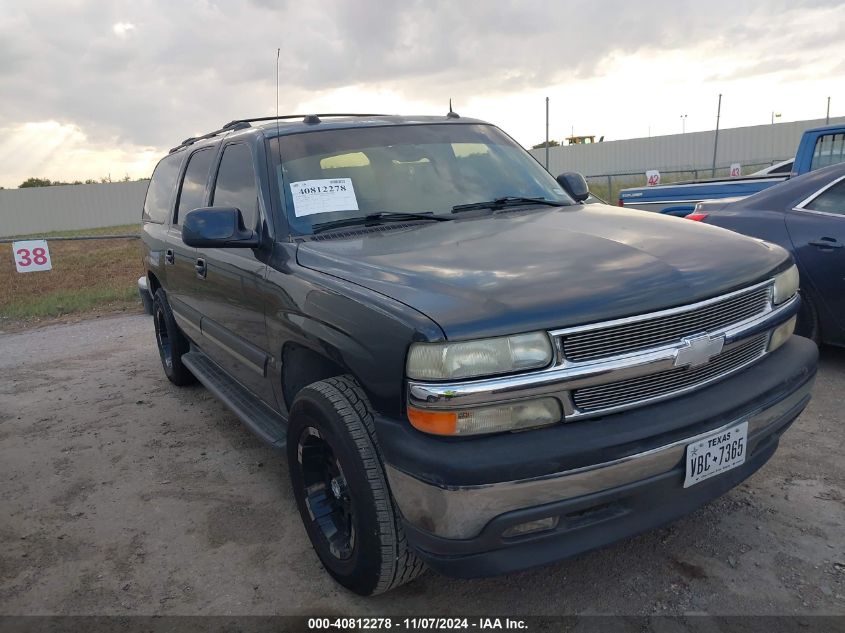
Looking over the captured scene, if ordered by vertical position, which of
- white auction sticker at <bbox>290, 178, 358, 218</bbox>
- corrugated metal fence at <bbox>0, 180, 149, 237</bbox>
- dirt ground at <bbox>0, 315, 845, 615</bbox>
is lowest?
corrugated metal fence at <bbox>0, 180, 149, 237</bbox>

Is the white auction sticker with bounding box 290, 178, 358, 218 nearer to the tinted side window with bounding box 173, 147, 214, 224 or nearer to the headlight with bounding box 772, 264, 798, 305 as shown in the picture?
the tinted side window with bounding box 173, 147, 214, 224

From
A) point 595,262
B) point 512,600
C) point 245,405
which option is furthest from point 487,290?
point 245,405

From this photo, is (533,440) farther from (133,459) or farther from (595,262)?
(133,459)

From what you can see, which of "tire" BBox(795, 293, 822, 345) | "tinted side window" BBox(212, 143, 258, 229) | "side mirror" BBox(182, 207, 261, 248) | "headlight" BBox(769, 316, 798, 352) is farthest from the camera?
"tire" BBox(795, 293, 822, 345)

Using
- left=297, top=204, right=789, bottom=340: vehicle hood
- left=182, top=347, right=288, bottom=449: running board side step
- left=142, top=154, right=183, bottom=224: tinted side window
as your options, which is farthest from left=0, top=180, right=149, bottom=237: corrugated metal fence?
left=297, top=204, right=789, bottom=340: vehicle hood

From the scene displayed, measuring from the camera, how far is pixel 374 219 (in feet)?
10.8

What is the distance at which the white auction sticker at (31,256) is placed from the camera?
11656mm

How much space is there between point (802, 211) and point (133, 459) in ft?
16.1

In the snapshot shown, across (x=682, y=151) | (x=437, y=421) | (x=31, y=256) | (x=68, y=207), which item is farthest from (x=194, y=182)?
(x=68, y=207)

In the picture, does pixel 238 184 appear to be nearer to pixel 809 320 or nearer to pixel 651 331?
pixel 651 331

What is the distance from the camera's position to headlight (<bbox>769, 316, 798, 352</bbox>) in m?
2.83

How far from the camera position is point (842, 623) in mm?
2420

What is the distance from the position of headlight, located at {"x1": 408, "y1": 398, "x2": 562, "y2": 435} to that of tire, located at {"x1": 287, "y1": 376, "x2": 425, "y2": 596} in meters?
0.37

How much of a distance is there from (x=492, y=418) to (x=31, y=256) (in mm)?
11940
